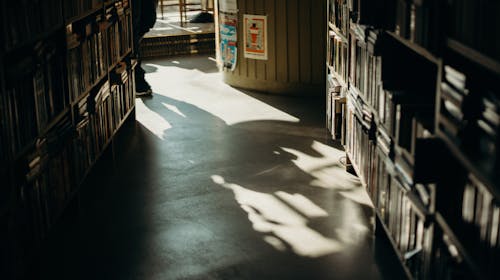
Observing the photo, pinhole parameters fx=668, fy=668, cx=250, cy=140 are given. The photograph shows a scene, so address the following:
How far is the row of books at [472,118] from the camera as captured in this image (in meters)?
2.00

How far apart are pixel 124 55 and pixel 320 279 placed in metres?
3.33

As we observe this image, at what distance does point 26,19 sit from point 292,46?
4.30m

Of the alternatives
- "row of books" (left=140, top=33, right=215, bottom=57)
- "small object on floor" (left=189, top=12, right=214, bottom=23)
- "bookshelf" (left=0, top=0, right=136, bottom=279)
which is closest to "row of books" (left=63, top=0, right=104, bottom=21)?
"bookshelf" (left=0, top=0, right=136, bottom=279)

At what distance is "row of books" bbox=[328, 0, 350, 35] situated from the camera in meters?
4.56

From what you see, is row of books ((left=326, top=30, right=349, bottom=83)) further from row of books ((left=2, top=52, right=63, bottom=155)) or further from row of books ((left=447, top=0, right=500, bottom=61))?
row of books ((left=447, top=0, right=500, bottom=61))

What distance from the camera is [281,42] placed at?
731cm

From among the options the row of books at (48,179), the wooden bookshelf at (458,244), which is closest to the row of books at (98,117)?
the row of books at (48,179)

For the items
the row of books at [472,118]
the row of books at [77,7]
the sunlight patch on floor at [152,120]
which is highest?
the row of books at [77,7]

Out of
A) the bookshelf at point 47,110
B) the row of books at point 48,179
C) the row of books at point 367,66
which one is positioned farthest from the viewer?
the row of books at point 367,66

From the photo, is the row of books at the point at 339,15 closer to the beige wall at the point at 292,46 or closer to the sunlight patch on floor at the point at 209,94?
the sunlight patch on floor at the point at 209,94

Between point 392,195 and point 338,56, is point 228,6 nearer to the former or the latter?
point 338,56

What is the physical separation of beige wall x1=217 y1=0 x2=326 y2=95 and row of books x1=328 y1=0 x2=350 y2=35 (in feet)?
5.30

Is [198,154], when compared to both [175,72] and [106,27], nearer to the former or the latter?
[106,27]

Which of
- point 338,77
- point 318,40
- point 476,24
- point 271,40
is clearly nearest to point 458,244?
point 476,24
